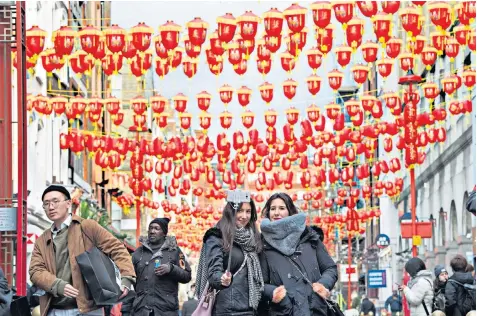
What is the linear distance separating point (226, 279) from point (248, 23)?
52.9 ft

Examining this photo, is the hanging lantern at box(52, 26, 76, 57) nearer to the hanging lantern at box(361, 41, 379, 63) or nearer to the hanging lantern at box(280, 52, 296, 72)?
the hanging lantern at box(280, 52, 296, 72)

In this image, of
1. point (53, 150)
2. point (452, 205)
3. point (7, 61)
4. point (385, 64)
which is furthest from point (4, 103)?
point (452, 205)

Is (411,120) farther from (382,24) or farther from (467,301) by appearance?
(467,301)

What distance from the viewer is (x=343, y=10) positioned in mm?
24703

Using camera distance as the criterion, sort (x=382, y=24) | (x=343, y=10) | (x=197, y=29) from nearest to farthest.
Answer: (x=343, y=10), (x=382, y=24), (x=197, y=29)

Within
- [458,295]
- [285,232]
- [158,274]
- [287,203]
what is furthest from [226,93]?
[285,232]

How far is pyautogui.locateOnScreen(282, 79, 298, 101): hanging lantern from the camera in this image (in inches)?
1291

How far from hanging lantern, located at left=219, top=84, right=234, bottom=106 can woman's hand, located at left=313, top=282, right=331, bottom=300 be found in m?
23.8

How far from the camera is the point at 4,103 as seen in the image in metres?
13.7

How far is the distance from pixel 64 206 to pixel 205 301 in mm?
1487

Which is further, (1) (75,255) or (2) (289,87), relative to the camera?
(2) (289,87)

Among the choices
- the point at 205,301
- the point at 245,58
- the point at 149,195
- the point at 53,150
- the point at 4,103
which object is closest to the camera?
the point at 205,301

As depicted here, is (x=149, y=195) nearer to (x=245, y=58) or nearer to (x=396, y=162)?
(x=396, y=162)

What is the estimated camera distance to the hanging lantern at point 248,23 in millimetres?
26203
